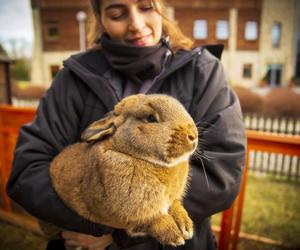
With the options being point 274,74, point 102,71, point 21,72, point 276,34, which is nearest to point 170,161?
point 102,71

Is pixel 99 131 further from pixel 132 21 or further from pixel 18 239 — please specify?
pixel 18 239

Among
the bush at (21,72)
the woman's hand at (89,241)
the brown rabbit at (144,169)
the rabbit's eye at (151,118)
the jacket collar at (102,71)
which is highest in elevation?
the jacket collar at (102,71)

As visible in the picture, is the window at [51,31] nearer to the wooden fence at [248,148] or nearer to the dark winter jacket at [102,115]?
the wooden fence at [248,148]

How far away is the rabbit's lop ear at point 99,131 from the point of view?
141 centimetres

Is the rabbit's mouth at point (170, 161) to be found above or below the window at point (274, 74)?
above

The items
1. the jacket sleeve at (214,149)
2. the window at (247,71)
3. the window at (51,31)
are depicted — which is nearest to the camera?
the jacket sleeve at (214,149)

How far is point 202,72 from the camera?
1741 millimetres

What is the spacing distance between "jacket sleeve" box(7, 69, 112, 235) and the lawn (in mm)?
2496

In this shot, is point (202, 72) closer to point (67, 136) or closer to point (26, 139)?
point (67, 136)

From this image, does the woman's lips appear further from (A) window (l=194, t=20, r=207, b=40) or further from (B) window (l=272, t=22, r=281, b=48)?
(B) window (l=272, t=22, r=281, b=48)

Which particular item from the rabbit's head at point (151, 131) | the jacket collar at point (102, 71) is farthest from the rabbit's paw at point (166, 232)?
the jacket collar at point (102, 71)

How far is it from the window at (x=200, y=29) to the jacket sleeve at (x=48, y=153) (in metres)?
8.83

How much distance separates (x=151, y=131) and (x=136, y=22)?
0.77 m

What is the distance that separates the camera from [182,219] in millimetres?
1419
